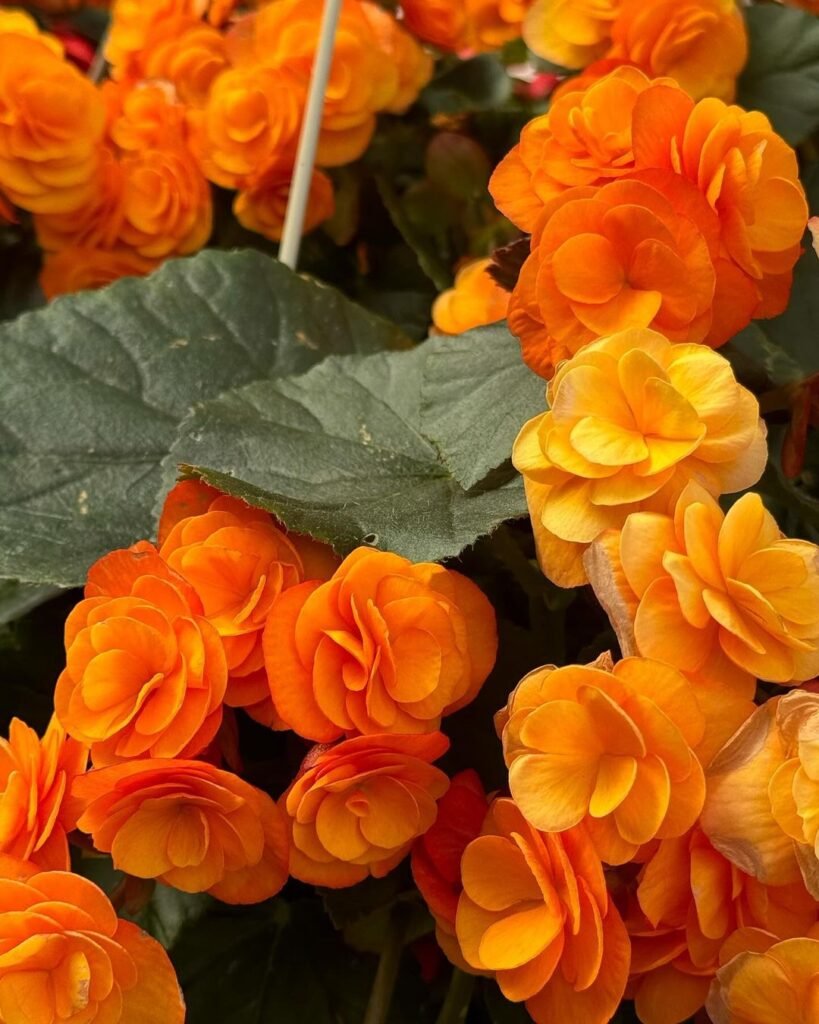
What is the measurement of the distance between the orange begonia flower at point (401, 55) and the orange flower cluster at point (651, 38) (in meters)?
0.15

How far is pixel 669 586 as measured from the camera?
1.04 feet

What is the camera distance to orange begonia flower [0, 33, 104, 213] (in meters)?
0.68

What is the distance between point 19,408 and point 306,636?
28 cm

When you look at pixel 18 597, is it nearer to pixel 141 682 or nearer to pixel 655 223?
pixel 141 682

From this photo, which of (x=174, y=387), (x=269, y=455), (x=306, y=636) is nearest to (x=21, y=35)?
(x=174, y=387)

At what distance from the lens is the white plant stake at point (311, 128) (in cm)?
57

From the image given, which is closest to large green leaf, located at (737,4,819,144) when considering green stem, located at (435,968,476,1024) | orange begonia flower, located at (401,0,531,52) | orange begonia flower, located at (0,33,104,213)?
orange begonia flower, located at (401,0,531,52)

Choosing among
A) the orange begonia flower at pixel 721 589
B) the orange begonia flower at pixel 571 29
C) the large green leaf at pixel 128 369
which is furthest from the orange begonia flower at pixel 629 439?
the orange begonia flower at pixel 571 29

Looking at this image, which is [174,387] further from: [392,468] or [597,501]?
[597,501]

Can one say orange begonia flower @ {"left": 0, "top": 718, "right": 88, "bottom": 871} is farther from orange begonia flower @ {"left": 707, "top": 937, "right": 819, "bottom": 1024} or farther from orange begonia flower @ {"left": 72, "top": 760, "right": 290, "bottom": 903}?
orange begonia flower @ {"left": 707, "top": 937, "right": 819, "bottom": 1024}

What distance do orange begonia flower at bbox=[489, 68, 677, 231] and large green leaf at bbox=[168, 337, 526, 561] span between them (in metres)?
0.08

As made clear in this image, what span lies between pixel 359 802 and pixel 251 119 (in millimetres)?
498

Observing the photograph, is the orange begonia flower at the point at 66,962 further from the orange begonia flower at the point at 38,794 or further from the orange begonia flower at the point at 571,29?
the orange begonia flower at the point at 571,29

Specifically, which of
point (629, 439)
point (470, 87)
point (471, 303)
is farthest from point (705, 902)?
point (470, 87)
